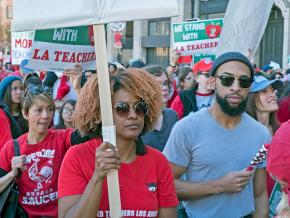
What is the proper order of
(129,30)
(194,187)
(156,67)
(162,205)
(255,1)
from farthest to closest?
1. (129,30)
2. (156,67)
3. (255,1)
4. (194,187)
5. (162,205)

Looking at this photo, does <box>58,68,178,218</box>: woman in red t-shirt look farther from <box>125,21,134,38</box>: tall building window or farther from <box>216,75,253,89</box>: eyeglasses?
<box>125,21,134,38</box>: tall building window

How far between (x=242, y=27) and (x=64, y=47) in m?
1.64

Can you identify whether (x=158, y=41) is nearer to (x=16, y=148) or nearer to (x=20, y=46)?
(x=20, y=46)

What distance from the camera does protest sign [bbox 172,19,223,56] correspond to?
9852mm

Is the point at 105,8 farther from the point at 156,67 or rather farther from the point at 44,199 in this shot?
the point at 156,67

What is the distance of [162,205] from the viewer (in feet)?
8.80

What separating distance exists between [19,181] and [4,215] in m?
0.25

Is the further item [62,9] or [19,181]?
[19,181]

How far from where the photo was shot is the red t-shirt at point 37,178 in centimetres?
371

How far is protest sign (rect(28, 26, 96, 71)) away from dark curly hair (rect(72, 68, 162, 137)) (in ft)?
7.40

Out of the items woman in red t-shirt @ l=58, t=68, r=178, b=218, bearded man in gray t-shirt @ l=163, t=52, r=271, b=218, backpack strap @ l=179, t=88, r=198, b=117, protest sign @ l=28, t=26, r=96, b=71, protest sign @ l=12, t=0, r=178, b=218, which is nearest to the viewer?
protest sign @ l=12, t=0, r=178, b=218

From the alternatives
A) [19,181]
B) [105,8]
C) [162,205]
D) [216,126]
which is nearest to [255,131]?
[216,126]

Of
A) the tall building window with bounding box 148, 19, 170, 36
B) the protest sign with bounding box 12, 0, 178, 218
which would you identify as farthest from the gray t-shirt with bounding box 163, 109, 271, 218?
the tall building window with bounding box 148, 19, 170, 36

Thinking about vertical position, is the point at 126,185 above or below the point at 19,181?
above
